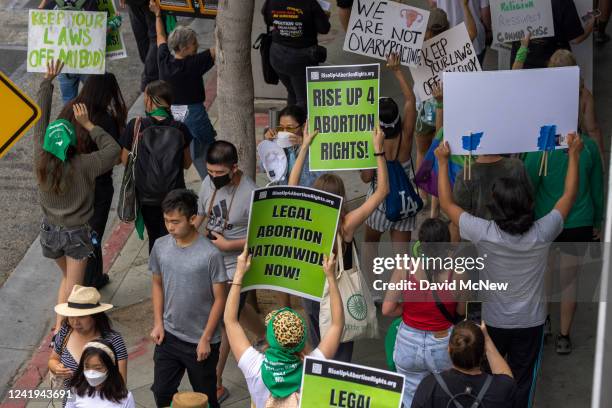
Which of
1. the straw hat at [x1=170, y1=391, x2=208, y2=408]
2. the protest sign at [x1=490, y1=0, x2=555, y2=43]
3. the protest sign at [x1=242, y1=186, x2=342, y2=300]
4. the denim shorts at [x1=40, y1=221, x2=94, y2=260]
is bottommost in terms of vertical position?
the straw hat at [x1=170, y1=391, x2=208, y2=408]

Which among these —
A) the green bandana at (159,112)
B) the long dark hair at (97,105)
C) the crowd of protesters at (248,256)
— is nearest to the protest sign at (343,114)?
the crowd of protesters at (248,256)

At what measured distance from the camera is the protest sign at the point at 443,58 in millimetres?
8695

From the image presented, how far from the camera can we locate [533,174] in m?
7.82

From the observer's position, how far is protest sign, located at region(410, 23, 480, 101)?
870 centimetres

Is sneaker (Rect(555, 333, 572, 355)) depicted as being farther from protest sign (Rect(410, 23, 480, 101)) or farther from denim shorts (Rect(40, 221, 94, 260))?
denim shorts (Rect(40, 221, 94, 260))

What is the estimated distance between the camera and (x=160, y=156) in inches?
326

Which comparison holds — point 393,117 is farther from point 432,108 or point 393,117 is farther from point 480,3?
point 480,3

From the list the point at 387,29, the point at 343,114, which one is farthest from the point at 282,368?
the point at 387,29

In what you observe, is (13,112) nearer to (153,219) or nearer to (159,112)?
(159,112)

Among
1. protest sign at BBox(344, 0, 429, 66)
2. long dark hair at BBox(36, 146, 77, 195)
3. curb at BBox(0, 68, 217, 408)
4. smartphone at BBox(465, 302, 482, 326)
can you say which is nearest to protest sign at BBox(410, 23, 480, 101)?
protest sign at BBox(344, 0, 429, 66)

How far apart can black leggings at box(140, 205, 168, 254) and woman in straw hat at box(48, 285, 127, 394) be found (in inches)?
81.9

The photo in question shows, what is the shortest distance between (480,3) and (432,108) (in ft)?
8.47

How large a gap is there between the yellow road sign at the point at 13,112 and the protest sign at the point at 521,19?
14.1 feet

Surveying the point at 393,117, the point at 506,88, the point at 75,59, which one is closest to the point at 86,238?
the point at 75,59
